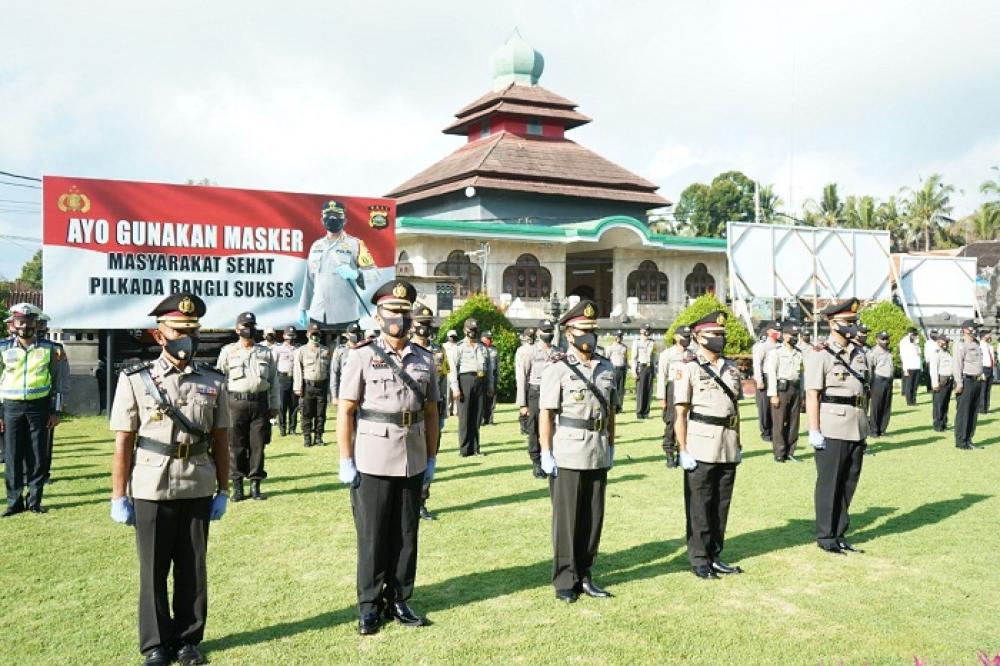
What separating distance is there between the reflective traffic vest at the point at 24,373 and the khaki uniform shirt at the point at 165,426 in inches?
177

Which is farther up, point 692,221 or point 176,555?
point 692,221

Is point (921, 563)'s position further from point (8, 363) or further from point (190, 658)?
point (8, 363)

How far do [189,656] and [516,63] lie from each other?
39.2 metres

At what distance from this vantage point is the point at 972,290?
33312 mm

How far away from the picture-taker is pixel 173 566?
15.8 ft

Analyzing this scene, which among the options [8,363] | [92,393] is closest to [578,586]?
[8,363]

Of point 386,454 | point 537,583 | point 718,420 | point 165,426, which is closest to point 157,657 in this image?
point 165,426

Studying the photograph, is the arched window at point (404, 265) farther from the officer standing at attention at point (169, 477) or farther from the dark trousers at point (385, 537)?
the officer standing at attention at point (169, 477)

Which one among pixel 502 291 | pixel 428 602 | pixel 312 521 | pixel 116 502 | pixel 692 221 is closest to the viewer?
pixel 116 502

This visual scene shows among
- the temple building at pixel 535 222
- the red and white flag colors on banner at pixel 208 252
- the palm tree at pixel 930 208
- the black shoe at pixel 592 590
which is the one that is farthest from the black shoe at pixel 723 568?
the palm tree at pixel 930 208

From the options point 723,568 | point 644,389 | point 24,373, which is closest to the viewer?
point 723,568

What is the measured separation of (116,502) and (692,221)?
205 feet

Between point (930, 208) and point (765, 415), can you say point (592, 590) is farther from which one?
point (930, 208)

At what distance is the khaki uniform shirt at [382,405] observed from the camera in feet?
17.6
